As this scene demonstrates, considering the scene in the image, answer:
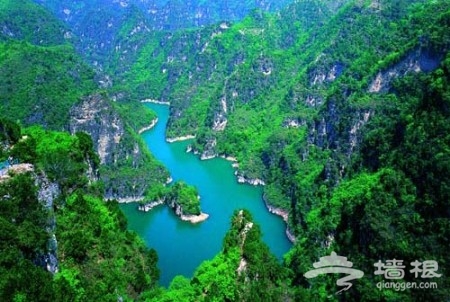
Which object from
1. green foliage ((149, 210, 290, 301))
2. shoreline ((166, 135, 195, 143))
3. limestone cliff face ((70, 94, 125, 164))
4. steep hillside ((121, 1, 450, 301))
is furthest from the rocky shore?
shoreline ((166, 135, 195, 143))

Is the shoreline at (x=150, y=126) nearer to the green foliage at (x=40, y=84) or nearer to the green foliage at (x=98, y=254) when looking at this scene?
the green foliage at (x=40, y=84)

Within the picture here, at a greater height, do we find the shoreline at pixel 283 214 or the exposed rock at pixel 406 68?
the exposed rock at pixel 406 68

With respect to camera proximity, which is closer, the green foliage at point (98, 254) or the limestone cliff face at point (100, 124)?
the green foliage at point (98, 254)

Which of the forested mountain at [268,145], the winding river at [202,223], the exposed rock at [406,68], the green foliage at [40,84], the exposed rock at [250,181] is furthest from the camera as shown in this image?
the green foliage at [40,84]

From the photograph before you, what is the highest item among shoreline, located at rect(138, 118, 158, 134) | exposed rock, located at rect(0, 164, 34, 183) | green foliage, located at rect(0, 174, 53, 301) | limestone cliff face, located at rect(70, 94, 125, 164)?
shoreline, located at rect(138, 118, 158, 134)

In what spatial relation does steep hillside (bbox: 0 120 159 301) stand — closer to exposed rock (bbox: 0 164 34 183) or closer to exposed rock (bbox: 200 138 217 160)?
exposed rock (bbox: 0 164 34 183)

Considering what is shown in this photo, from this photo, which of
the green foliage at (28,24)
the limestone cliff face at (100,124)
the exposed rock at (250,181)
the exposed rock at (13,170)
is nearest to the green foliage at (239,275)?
the exposed rock at (13,170)

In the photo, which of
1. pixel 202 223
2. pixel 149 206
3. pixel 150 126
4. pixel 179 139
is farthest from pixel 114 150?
pixel 150 126

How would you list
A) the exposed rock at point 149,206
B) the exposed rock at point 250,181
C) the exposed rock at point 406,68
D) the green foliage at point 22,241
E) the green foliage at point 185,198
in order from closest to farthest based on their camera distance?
the green foliage at point 22,241
the exposed rock at point 406,68
the green foliage at point 185,198
the exposed rock at point 149,206
the exposed rock at point 250,181
